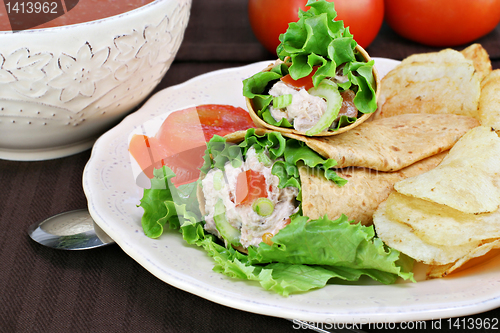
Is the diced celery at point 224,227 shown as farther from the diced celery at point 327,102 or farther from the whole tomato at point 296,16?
the whole tomato at point 296,16

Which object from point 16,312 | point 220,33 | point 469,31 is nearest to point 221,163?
point 16,312

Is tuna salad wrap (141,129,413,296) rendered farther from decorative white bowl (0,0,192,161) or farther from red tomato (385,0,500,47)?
red tomato (385,0,500,47)

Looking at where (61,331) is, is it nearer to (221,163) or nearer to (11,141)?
(221,163)

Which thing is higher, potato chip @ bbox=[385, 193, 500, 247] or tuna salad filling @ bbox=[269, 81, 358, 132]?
tuna salad filling @ bbox=[269, 81, 358, 132]

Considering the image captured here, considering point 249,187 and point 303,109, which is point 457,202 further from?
point 249,187

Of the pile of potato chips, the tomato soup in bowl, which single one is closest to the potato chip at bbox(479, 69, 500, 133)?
the pile of potato chips

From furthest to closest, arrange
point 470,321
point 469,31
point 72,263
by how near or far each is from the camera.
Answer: point 469,31 → point 72,263 → point 470,321
